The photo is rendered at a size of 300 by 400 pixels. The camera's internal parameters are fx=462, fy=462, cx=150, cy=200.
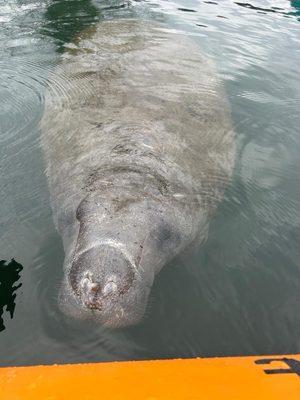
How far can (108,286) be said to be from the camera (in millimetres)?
3256

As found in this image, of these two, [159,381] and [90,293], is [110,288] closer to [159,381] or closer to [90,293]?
[90,293]

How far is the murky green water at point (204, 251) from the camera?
11.6 ft

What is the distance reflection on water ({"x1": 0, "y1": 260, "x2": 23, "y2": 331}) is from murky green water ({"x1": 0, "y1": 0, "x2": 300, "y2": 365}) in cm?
2

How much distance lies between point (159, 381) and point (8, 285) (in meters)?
1.84

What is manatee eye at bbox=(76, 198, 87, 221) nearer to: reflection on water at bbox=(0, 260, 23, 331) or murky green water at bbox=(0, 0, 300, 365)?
murky green water at bbox=(0, 0, 300, 365)

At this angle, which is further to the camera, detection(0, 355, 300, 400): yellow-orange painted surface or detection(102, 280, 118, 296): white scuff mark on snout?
detection(102, 280, 118, 296): white scuff mark on snout

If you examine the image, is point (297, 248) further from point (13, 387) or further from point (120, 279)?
point (13, 387)

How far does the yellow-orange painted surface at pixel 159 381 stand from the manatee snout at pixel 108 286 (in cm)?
42

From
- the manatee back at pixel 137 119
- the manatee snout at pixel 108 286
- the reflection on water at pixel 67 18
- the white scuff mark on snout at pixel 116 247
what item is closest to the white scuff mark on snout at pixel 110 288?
the manatee snout at pixel 108 286

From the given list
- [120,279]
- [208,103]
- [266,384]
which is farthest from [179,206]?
[208,103]

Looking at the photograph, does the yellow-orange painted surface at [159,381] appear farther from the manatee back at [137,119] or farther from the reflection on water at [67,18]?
the reflection on water at [67,18]

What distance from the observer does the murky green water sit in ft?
11.6

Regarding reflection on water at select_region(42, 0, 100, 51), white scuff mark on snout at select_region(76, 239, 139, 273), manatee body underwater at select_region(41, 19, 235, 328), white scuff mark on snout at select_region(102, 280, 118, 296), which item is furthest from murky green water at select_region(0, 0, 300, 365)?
reflection on water at select_region(42, 0, 100, 51)

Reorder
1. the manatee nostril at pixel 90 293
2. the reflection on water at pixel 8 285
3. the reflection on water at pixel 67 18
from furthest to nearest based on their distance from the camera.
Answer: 1. the reflection on water at pixel 67 18
2. the reflection on water at pixel 8 285
3. the manatee nostril at pixel 90 293
